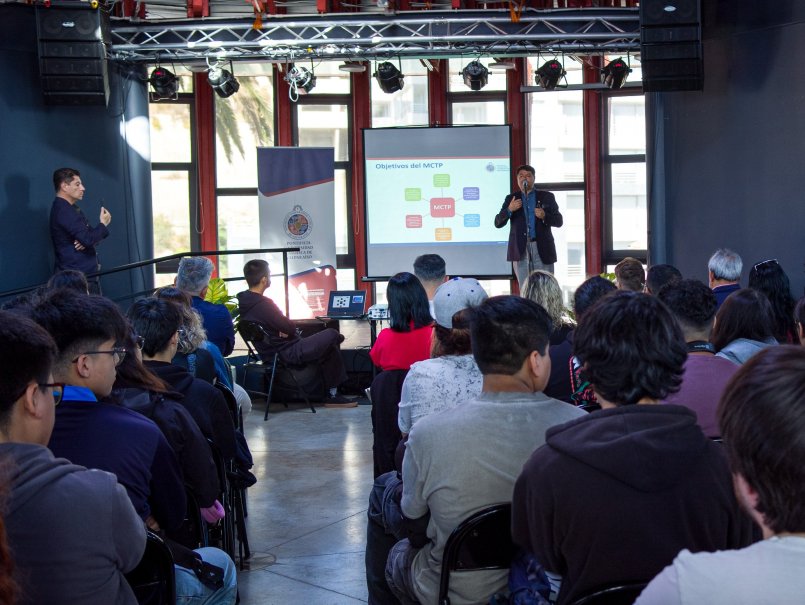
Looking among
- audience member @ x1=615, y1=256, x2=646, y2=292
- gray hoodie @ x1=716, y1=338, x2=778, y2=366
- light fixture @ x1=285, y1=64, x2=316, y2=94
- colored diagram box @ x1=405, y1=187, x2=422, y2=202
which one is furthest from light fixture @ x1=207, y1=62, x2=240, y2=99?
gray hoodie @ x1=716, y1=338, x2=778, y2=366

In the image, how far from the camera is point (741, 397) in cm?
104

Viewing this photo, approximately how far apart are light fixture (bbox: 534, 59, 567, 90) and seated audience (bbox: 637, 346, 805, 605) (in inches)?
307

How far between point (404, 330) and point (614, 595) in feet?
7.93

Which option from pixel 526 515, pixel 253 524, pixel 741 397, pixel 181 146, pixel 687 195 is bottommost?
pixel 253 524

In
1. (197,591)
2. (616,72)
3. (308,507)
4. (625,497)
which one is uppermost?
(616,72)

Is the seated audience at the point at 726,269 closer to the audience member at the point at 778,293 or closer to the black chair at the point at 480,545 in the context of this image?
the audience member at the point at 778,293

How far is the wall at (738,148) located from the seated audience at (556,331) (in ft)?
12.6

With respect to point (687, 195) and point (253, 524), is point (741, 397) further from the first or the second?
point (687, 195)

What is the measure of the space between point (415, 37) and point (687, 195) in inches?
108

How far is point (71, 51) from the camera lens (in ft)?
24.4

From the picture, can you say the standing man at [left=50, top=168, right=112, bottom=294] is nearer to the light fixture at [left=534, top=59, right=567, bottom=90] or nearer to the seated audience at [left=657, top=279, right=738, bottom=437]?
the light fixture at [left=534, top=59, right=567, bottom=90]

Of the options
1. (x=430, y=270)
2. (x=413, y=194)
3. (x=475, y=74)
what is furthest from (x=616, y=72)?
(x=430, y=270)

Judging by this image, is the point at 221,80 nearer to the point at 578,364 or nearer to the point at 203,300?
the point at 203,300

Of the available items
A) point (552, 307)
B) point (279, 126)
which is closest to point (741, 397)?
point (552, 307)
